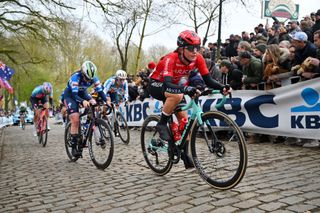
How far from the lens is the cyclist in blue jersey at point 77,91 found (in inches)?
292

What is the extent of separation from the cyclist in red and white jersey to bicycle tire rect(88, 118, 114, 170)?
1.38 meters

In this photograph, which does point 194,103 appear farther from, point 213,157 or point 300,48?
point 300,48

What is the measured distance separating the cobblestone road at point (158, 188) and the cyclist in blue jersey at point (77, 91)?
2.42ft

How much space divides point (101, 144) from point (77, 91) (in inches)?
50.6

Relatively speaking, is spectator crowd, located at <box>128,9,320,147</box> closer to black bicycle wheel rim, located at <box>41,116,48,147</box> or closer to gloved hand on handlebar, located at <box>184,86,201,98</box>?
gloved hand on handlebar, located at <box>184,86,201,98</box>

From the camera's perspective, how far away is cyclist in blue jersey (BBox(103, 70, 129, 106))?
10.8 m

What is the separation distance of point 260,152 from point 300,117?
117 centimetres

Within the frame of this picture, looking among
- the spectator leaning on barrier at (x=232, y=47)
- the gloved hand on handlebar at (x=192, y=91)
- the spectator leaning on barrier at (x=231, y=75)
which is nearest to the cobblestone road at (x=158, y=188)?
the gloved hand on handlebar at (x=192, y=91)

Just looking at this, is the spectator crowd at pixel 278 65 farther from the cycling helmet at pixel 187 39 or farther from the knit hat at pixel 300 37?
the cycling helmet at pixel 187 39

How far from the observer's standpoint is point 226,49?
13.7 meters

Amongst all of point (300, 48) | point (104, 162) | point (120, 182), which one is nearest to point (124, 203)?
point (120, 182)

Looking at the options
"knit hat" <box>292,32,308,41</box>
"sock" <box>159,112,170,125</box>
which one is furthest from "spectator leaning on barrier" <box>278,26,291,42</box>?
"sock" <box>159,112,170,125</box>

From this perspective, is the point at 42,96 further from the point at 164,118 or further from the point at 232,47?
the point at 164,118

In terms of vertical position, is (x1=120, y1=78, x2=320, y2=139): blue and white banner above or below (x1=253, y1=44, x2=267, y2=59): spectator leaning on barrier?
below
